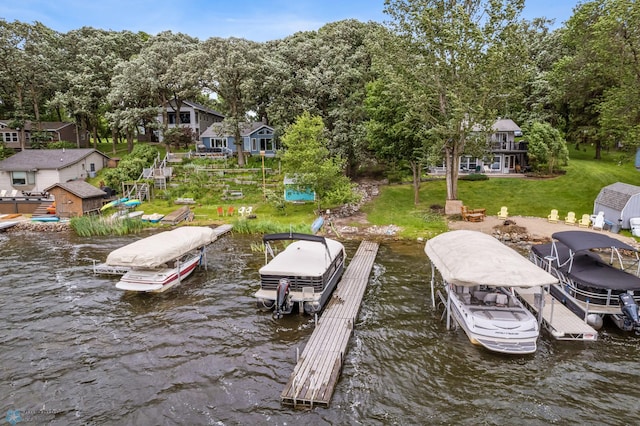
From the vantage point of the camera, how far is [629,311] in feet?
49.9

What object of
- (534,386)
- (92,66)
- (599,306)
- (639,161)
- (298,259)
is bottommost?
(534,386)

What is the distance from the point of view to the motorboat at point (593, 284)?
15695 millimetres

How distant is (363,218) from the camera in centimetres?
3584

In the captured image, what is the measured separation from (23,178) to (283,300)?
43821 mm

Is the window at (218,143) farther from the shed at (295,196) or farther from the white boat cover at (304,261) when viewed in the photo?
the white boat cover at (304,261)

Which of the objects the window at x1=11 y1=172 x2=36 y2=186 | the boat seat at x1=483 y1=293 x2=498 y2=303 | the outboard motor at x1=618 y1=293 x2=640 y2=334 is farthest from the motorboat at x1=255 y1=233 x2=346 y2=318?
the window at x1=11 y1=172 x2=36 y2=186

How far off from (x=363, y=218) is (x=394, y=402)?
79.7 feet

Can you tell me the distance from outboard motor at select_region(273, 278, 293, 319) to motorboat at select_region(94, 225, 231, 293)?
6651mm

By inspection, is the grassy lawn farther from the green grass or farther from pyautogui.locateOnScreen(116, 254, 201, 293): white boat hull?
pyautogui.locateOnScreen(116, 254, 201, 293): white boat hull

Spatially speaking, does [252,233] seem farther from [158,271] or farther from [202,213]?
[158,271]

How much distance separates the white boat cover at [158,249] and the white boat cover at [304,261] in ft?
18.2

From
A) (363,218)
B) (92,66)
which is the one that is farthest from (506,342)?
(92,66)

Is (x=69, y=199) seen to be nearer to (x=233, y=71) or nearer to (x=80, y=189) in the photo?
(x=80, y=189)

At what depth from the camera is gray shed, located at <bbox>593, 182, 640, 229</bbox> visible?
29.2m
